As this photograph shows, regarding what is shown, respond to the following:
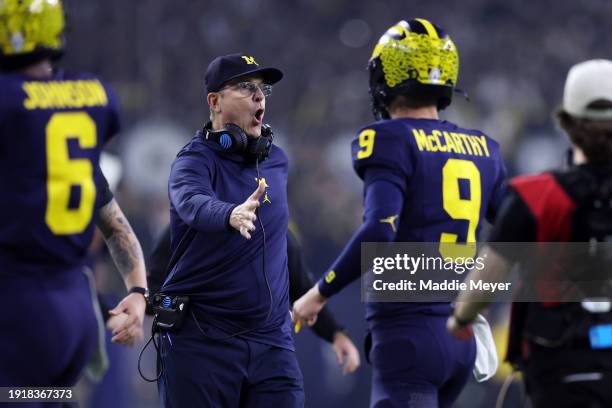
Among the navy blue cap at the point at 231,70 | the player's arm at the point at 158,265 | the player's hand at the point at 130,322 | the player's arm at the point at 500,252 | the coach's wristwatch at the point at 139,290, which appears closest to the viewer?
the player's arm at the point at 500,252

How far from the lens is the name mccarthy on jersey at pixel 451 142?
17.9ft

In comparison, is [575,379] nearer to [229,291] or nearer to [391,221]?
[391,221]

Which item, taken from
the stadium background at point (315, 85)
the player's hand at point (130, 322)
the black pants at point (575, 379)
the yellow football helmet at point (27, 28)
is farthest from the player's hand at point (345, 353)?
the stadium background at point (315, 85)

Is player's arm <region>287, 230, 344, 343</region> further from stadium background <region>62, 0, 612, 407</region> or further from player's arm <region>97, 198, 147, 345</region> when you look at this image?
stadium background <region>62, 0, 612, 407</region>

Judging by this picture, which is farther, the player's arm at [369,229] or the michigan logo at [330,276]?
the michigan logo at [330,276]

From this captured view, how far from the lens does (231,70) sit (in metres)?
5.67

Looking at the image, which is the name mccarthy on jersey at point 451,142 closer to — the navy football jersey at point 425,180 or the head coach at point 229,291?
the navy football jersey at point 425,180

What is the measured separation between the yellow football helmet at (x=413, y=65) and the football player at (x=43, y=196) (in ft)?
5.54

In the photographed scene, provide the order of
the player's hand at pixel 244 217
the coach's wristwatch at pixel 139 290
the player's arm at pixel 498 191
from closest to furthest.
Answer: the player's hand at pixel 244 217 < the coach's wristwatch at pixel 139 290 < the player's arm at pixel 498 191

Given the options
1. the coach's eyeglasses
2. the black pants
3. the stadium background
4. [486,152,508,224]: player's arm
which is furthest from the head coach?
the stadium background

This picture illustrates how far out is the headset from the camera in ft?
17.9

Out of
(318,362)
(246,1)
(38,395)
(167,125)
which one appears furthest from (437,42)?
(246,1)

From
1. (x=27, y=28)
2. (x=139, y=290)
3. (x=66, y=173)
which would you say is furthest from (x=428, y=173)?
(x=27, y=28)

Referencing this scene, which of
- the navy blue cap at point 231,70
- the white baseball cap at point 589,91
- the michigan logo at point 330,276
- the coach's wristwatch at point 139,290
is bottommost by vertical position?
the coach's wristwatch at point 139,290
